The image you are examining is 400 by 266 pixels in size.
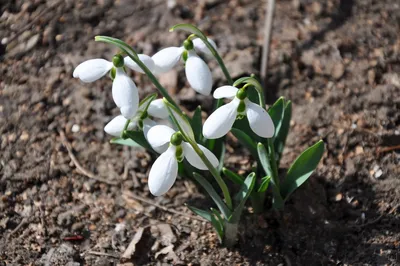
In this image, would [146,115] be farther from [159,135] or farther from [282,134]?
[282,134]

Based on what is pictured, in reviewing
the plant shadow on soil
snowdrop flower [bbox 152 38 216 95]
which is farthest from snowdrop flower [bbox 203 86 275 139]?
the plant shadow on soil

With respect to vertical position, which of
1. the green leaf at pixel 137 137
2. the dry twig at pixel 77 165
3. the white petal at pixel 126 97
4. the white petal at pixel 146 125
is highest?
the white petal at pixel 126 97

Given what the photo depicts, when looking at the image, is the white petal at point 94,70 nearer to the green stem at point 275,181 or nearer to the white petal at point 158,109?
the white petal at point 158,109

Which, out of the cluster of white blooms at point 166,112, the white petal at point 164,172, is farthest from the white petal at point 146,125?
the white petal at point 164,172

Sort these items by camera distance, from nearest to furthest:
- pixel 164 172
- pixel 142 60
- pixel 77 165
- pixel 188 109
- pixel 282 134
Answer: pixel 164 172 → pixel 142 60 → pixel 282 134 → pixel 77 165 → pixel 188 109

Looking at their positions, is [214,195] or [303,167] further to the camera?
[303,167]

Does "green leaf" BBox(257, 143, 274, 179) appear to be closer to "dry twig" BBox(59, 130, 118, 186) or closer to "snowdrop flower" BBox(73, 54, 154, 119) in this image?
"snowdrop flower" BBox(73, 54, 154, 119)

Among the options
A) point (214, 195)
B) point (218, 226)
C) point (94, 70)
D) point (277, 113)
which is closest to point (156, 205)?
point (218, 226)
